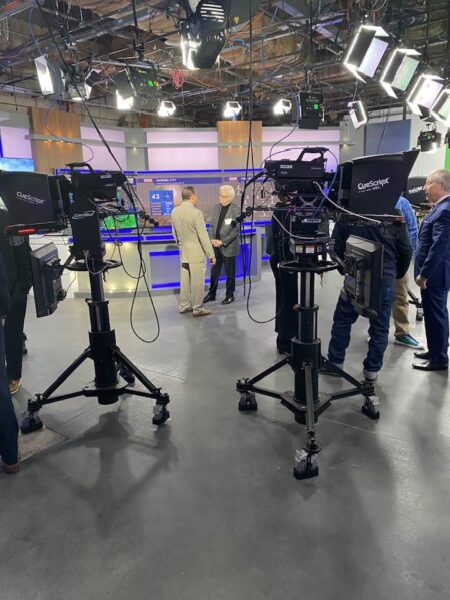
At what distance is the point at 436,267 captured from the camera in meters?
3.41

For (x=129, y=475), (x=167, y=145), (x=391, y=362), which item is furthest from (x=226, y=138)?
(x=129, y=475)

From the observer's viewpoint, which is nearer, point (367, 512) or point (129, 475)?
point (367, 512)

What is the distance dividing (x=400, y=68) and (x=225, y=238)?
3.13 metres

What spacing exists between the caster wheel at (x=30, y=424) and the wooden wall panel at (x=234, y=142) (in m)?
10.3

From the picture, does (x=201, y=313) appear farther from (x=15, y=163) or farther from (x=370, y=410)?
(x=15, y=163)

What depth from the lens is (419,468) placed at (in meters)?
2.32

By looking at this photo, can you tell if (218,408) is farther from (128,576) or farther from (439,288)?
(439,288)

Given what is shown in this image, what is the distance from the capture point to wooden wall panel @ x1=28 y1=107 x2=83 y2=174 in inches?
399

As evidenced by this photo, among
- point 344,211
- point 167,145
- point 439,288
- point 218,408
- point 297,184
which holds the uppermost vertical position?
point 167,145

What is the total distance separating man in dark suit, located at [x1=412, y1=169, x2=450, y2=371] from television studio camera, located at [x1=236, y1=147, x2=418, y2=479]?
3.08ft

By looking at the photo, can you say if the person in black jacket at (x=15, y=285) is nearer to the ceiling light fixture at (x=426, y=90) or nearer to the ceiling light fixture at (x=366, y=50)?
the ceiling light fixture at (x=366, y=50)

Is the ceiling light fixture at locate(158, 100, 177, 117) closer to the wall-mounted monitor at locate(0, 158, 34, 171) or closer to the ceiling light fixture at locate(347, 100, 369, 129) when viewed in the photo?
the wall-mounted monitor at locate(0, 158, 34, 171)

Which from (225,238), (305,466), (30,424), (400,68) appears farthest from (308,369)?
(400,68)

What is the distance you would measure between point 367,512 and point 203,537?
29.8 inches
